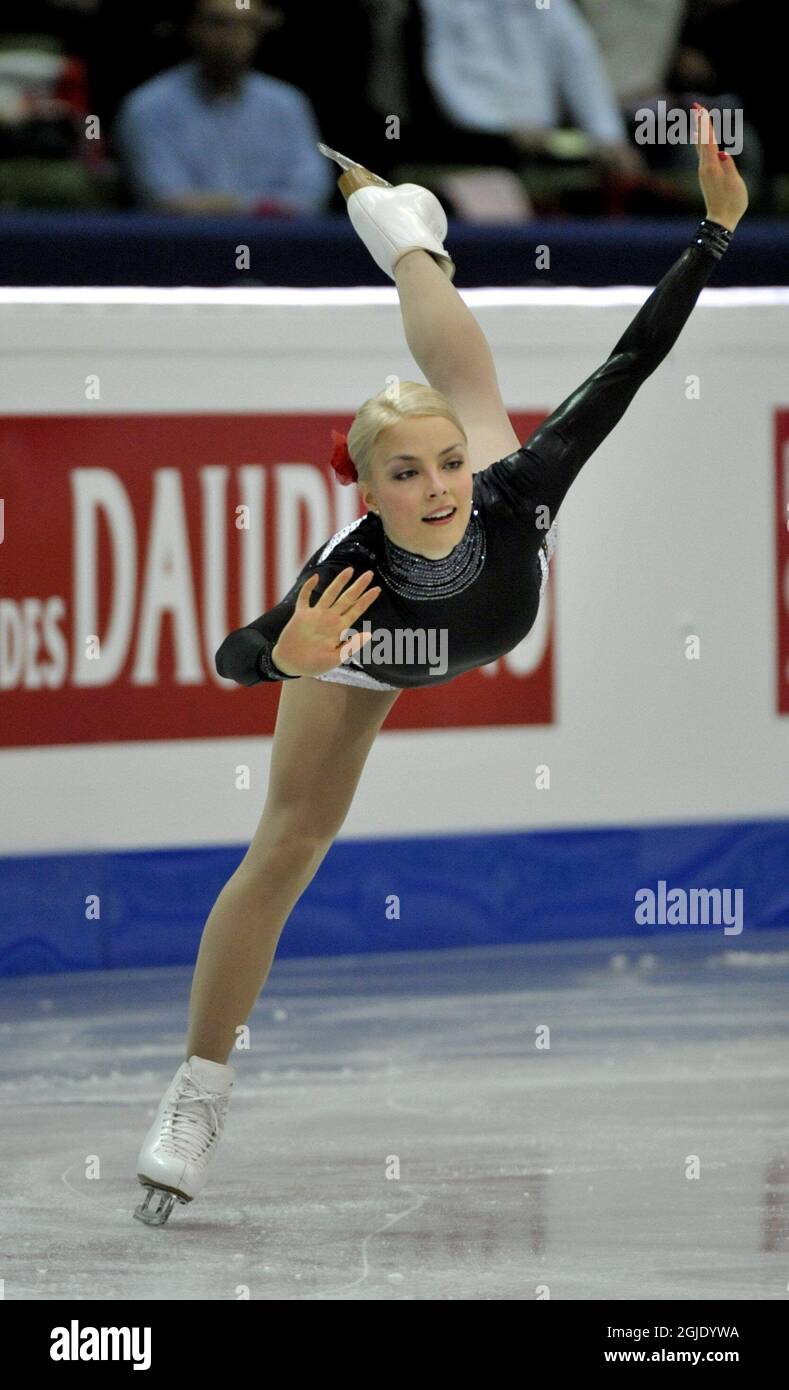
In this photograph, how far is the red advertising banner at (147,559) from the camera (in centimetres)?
548

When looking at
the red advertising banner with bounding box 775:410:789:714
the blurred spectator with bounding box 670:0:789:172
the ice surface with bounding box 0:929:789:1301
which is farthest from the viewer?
the blurred spectator with bounding box 670:0:789:172

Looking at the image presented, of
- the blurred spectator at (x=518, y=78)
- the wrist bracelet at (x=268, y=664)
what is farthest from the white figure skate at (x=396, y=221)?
the blurred spectator at (x=518, y=78)

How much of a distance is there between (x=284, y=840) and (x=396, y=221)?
1.18m

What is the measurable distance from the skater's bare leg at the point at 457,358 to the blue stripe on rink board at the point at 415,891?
7.23 feet

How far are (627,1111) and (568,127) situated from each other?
375cm

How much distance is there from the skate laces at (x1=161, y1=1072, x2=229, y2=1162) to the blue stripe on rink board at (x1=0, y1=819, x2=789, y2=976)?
1.99 meters

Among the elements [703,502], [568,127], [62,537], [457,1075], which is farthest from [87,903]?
[568,127]

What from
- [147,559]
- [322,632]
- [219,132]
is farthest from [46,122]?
[322,632]

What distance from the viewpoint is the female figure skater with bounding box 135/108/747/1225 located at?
341 cm

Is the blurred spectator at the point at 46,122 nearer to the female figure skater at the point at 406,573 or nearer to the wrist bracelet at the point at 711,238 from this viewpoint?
the female figure skater at the point at 406,573

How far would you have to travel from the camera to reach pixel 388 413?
3.42 meters

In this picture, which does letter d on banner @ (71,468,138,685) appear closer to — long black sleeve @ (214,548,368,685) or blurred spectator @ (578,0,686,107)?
long black sleeve @ (214,548,368,685)

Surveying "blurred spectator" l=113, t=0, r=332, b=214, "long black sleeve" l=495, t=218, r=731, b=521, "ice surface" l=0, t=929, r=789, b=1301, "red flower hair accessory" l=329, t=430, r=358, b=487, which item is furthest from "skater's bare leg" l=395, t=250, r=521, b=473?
"blurred spectator" l=113, t=0, r=332, b=214

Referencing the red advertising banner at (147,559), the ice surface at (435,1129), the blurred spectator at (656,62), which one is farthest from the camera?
the blurred spectator at (656,62)
